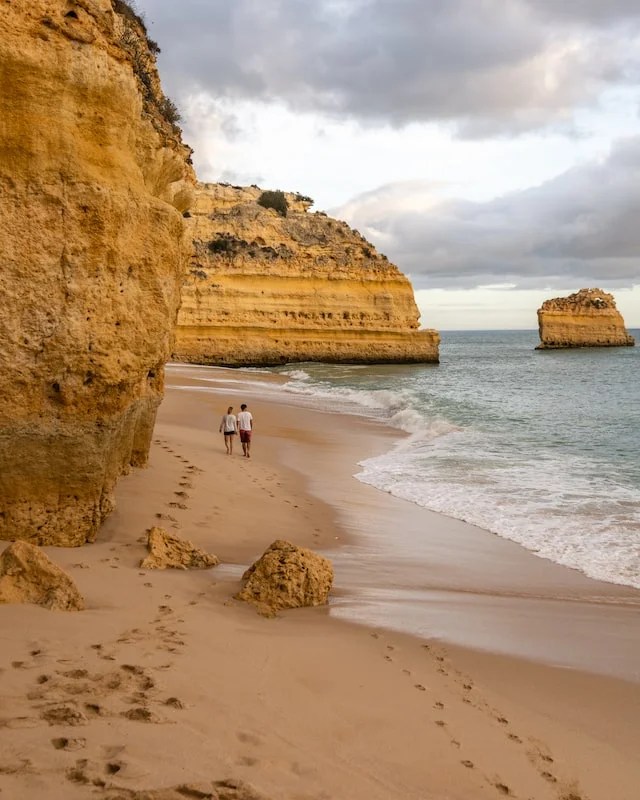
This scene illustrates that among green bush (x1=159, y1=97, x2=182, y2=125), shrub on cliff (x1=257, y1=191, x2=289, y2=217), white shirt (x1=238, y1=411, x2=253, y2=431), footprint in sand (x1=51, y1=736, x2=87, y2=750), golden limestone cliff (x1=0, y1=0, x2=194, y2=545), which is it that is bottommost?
footprint in sand (x1=51, y1=736, x2=87, y2=750)

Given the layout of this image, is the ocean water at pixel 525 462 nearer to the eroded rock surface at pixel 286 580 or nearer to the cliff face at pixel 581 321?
the eroded rock surface at pixel 286 580

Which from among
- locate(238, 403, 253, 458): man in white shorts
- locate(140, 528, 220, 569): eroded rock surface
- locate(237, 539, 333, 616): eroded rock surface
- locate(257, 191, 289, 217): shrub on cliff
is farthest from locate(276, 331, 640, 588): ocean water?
locate(257, 191, 289, 217): shrub on cliff

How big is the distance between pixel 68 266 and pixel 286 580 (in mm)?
3123

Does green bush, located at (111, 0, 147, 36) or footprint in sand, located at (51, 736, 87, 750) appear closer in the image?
footprint in sand, located at (51, 736, 87, 750)

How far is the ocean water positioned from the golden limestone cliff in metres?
4.84

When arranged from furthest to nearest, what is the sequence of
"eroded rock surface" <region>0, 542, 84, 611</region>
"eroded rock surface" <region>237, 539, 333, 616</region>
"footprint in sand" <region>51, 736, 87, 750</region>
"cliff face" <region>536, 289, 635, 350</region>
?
"cliff face" <region>536, 289, 635, 350</region>, "eroded rock surface" <region>237, 539, 333, 616</region>, "eroded rock surface" <region>0, 542, 84, 611</region>, "footprint in sand" <region>51, 736, 87, 750</region>

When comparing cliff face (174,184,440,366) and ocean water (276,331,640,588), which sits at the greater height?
cliff face (174,184,440,366)

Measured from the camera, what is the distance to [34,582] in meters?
4.70

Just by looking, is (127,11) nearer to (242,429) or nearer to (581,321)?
(242,429)

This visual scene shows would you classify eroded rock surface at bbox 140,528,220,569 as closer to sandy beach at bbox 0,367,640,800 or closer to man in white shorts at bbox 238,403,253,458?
sandy beach at bbox 0,367,640,800

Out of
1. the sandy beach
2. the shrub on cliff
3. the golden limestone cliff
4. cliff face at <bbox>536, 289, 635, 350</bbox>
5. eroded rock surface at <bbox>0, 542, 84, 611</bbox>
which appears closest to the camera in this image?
the sandy beach

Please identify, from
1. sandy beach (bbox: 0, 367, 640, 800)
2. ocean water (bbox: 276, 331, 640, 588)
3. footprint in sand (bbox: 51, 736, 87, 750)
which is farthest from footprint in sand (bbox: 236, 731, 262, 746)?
ocean water (bbox: 276, 331, 640, 588)

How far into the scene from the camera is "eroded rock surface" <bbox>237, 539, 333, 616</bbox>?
216 inches

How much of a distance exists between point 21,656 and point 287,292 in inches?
1862
